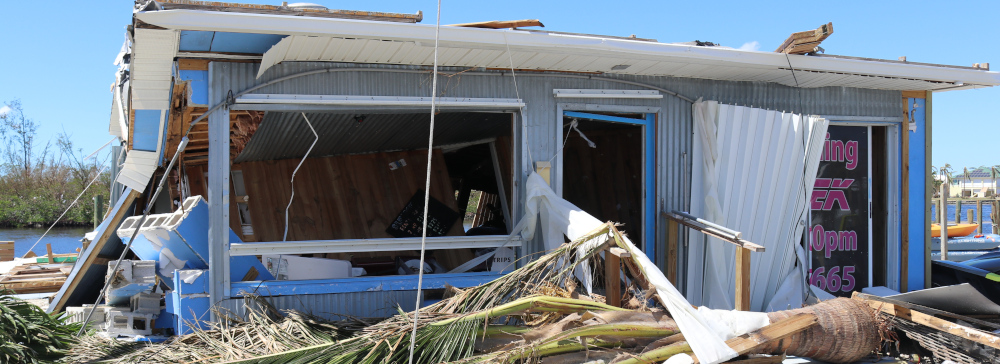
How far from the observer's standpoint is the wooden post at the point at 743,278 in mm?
4535

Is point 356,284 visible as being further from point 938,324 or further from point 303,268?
point 938,324

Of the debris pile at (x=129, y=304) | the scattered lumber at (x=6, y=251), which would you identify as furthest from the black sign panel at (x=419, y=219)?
the scattered lumber at (x=6, y=251)

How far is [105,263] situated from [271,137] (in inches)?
82.7

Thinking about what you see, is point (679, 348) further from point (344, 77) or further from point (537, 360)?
point (344, 77)

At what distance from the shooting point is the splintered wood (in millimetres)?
5129

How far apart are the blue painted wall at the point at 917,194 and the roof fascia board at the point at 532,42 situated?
576 millimetres

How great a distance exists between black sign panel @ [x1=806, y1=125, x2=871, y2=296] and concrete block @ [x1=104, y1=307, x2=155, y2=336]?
636 cm

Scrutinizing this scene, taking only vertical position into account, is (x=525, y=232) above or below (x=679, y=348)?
above

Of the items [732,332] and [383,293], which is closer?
[732,332]

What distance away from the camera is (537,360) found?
3594mm

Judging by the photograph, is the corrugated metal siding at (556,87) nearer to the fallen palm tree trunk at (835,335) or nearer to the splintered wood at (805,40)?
the splintered wood at (805,40)

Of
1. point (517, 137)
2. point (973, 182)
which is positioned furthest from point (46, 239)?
point (973, 182)

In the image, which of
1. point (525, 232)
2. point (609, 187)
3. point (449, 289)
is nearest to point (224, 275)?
point (449, 289)

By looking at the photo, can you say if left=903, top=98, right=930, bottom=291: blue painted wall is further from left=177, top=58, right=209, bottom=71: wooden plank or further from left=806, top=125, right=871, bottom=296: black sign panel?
left=177, top=58, right=209, bottom=71: wooden plank
